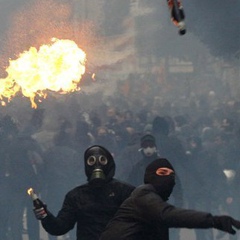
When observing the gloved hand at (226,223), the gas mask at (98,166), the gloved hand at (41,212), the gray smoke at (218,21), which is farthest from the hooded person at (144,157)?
the gray smoke at (218,21)

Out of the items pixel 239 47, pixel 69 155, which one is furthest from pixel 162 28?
pixel 69 155

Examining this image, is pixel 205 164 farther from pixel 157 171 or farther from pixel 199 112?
pixel 199 112

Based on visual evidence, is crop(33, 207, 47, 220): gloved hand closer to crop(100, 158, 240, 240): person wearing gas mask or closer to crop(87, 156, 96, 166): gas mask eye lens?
crop(87, 156, 96, 166): gas mask eye lens

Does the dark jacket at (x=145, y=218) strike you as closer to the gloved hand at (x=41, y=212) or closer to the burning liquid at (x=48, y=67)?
the gloved hand at (x=41, y=212)

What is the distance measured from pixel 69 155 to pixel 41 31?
13032mm

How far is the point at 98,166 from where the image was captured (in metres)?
6.52

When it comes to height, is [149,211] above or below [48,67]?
below

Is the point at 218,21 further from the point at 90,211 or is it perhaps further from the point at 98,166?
the point at 90,211

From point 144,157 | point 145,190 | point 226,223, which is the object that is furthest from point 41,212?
point 144,157

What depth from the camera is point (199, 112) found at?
22.3 meters

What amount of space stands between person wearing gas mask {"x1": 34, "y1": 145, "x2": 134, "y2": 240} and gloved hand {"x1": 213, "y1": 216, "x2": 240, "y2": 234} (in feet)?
5.38

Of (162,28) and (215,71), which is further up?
(162,28)

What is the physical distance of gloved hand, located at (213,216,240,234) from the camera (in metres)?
4.75

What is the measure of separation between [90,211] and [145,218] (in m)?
1.30
